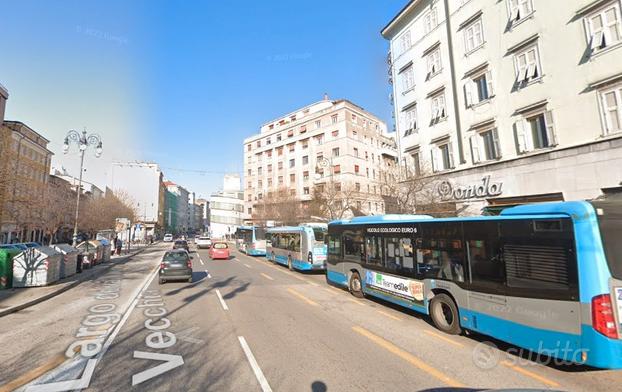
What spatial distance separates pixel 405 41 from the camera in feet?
81.8

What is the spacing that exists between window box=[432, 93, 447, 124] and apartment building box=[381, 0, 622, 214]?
0.07m

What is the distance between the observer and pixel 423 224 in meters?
8.70

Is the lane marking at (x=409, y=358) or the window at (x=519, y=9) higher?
the window at (x=519, y=9)

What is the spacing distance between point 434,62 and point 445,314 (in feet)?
63.6

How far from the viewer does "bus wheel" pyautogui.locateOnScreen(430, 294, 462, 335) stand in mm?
7379

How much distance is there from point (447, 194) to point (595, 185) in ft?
25.0

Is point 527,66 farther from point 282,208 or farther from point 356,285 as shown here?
point 282,208

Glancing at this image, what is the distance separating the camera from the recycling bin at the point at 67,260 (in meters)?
15.2

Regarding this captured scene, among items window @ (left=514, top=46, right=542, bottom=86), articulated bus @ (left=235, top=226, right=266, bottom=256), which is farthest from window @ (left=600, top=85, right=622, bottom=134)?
articulated bus @ (left=235, top=226, right=266, bottom=256)

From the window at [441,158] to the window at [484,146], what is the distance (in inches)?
78.3

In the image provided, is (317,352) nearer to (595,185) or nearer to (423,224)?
(423,224)

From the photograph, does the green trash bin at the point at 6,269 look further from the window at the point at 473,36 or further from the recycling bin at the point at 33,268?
the window at the point at 473,36

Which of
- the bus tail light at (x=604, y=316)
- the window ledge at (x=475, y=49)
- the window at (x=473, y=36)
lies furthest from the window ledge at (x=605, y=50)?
the bus tail light at (x=604, y=316)

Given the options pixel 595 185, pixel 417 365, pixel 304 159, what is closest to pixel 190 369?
pixel 417 365
